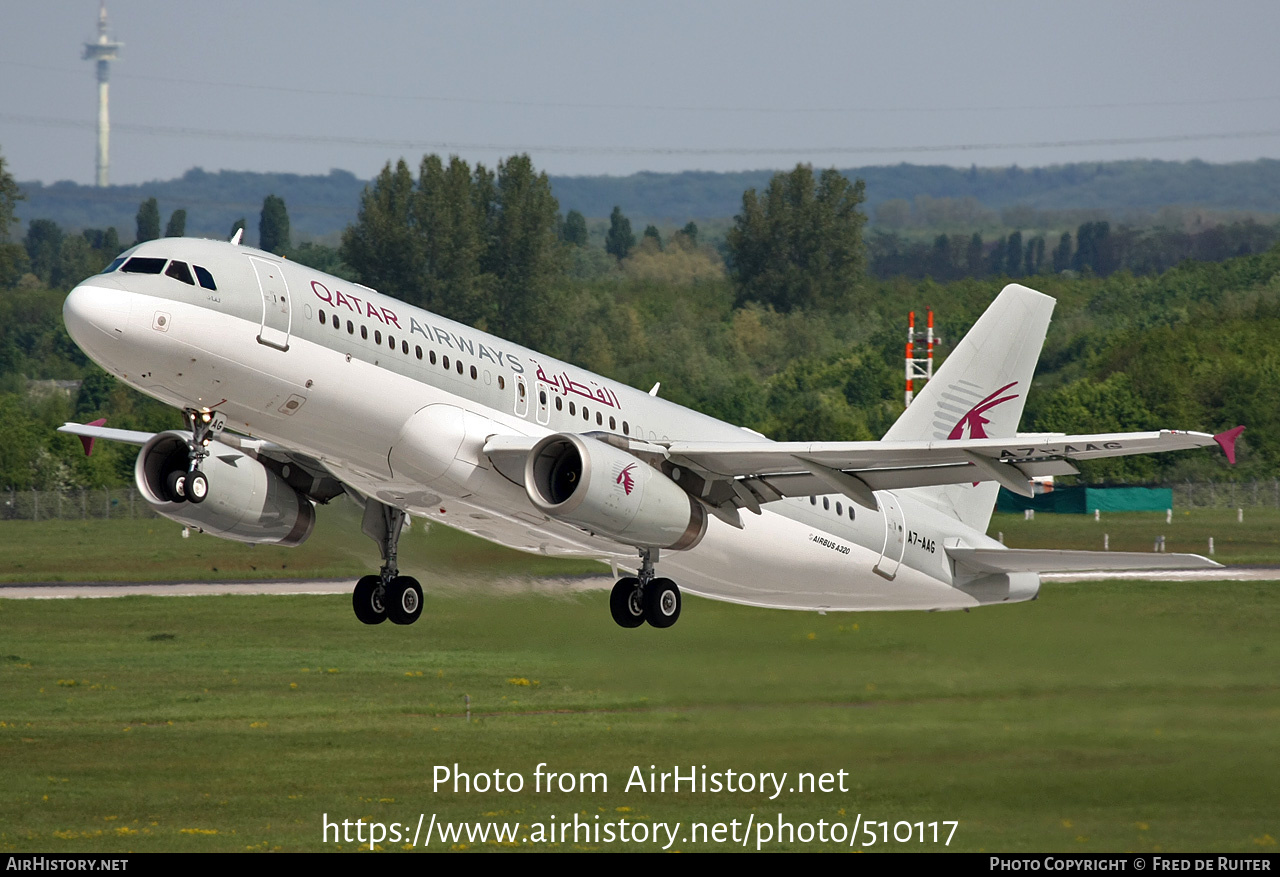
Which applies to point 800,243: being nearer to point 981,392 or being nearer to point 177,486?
point 981,392

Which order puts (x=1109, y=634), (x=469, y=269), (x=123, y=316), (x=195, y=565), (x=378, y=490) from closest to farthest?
1. (x=123, y=316)
2. (x=378, y=490)
3. (x=1109, y=634)
4. (x=195, y=565)
5. (x=469, y=269)

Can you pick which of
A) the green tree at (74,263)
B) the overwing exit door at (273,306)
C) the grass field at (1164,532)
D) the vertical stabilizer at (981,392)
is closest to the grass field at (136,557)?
the vertical stabilizer at (981,392)

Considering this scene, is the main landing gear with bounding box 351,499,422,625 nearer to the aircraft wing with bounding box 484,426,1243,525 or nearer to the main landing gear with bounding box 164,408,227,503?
the aircraft wing with bounding box 484,426,1243,525

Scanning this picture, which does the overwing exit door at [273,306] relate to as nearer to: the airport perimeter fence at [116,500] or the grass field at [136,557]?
the grass field at [136,557]

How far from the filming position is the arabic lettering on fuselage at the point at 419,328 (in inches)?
1056

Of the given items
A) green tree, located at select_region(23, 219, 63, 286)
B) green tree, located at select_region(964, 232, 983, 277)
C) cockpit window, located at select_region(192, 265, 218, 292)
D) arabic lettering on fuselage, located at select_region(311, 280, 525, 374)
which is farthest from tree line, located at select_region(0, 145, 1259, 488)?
cockpit window, located at select_region(192, 265, 218, 292)

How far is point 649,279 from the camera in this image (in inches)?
5330

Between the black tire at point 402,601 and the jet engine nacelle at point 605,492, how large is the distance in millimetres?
5009

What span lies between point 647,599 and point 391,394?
6104mm

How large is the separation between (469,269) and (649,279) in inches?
1277

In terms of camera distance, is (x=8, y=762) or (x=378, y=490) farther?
(x=8, y=762)

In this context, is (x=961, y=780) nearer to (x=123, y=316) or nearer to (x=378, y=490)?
(x=378, y=490)

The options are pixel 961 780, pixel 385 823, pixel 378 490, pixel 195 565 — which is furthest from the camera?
pixel 195 565
